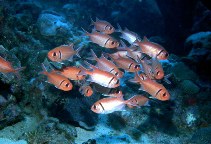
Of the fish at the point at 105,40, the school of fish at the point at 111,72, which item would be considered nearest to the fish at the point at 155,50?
the school of fish at the point at 111,72

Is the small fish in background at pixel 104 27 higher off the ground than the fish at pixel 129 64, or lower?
higher

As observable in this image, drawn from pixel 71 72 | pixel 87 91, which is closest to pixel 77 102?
pixel 87 91

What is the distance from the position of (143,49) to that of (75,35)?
18.2 ft

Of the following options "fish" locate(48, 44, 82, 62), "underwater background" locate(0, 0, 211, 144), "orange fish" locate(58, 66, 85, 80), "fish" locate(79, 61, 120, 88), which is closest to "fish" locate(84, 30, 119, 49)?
"underwater background" locate(0, 0, 211, 144)

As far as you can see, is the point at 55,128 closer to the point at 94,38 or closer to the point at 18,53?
the point at 94,38

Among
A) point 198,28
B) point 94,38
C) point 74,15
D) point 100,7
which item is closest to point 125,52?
point 94,38

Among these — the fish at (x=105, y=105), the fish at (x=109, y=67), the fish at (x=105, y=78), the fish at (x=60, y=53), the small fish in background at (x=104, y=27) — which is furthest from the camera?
the small fish in background at (x=104, y=27)

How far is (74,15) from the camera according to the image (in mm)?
17438

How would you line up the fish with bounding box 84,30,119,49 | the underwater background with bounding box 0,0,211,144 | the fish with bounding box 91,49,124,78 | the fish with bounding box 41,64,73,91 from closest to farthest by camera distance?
the fish with bounding box 41,64,73,91 < the fish with bounding box 91,49,124,78 < the fish with bounding box 84,30,119,49 < the underwater background with bounding box 0,0,211,144

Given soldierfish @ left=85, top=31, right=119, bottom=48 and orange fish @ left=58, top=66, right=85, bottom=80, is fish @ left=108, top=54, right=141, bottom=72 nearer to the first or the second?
soldierfish @ left=85, top=31, right=119, bottom=48

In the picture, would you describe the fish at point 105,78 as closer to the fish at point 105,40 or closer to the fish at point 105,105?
the fish at point 105,105

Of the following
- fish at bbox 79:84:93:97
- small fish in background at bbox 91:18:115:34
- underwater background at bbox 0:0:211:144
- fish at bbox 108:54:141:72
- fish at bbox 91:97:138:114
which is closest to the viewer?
fish at bbox 91:97:138:114

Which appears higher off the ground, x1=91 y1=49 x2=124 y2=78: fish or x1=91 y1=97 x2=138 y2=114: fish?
x1=91 y1=49 x2=124 y2=78: fish

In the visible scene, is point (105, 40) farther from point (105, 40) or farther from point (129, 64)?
point (129, 64)
